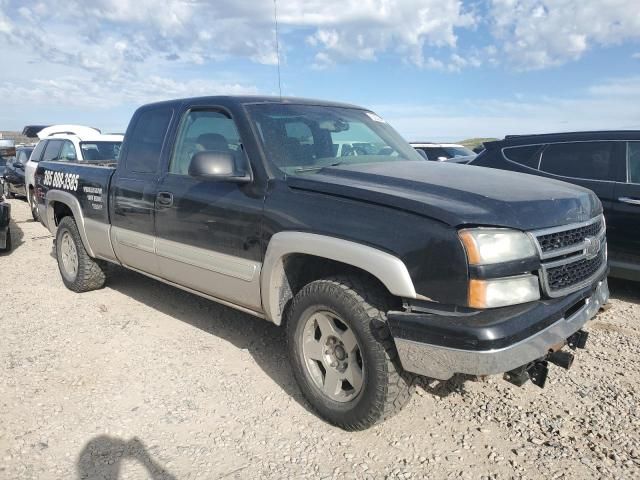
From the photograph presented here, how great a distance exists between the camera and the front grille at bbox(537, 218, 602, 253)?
2.53 meters

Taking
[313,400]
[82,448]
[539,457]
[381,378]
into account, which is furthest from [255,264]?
[539,457]

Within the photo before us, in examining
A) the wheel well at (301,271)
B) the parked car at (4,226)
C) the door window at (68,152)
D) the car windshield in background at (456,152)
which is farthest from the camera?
the car windshield in background at (456,152)

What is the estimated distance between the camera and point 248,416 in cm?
311

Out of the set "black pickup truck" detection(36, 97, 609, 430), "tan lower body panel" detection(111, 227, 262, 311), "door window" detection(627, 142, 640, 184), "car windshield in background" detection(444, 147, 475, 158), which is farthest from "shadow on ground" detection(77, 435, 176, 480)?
"car windshield in background" detection(444, 147, 475, 158)

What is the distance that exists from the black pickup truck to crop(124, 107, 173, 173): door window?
0.02m

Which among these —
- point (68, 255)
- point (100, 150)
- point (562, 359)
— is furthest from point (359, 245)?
point (100, 150)

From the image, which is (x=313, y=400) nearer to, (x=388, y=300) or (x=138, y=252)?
(x=388, y=300)

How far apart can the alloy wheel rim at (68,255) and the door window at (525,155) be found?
4.95 m

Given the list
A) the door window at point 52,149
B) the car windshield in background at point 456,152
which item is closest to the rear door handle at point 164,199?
the door window at point 52,149

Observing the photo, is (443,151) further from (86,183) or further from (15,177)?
(15,177)

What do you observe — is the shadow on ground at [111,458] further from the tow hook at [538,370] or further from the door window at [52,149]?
the door window at [52,149]

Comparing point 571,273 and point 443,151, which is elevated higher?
point 443,151

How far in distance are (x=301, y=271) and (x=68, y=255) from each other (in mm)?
3686

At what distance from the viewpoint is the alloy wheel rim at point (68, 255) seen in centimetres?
557
